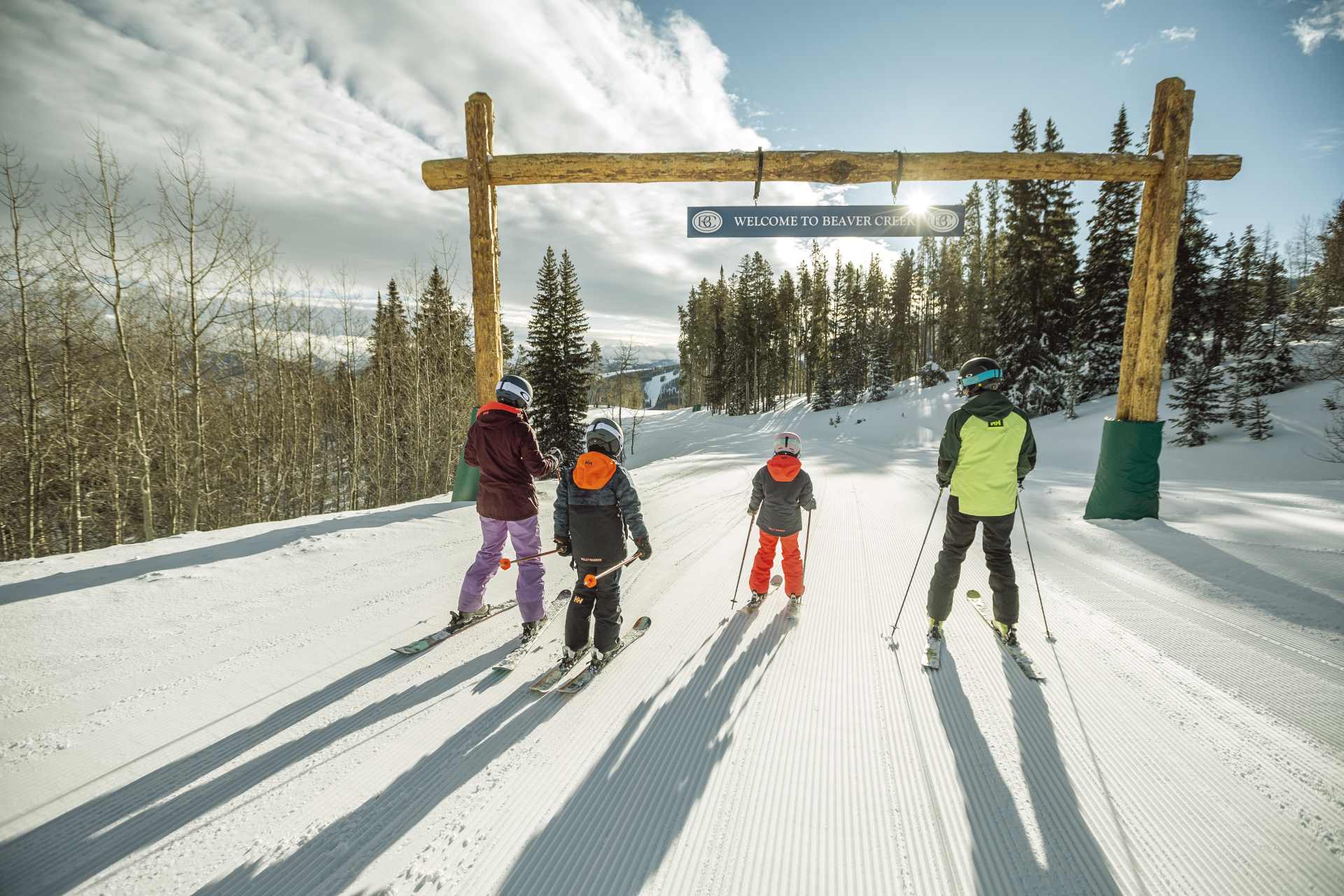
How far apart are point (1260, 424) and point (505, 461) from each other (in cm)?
1813

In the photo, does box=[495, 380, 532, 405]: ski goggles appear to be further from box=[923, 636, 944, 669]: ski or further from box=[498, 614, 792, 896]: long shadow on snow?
box=[923, 636, 944, 669]: ski

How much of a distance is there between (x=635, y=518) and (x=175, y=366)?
18.6m

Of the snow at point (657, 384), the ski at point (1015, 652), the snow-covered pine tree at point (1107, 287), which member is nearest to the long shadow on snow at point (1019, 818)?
the ski at point (1015, 652)

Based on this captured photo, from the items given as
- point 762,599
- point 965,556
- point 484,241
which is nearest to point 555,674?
point 762,599

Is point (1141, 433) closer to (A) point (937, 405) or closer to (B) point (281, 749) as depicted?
(B) point (281, 749)

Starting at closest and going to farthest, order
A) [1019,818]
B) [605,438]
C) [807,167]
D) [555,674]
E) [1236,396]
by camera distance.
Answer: [1019,818] → [555,674] → [605,438] → [807,167] → [1236,396]

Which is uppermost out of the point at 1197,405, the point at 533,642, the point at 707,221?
the point at 707,221

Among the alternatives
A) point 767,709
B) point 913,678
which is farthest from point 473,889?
point 913,678

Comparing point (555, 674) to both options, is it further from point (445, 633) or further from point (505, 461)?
point (505, 461)

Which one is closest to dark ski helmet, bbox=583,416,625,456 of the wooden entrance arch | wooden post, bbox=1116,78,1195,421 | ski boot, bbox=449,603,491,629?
ski boot, bbox=449,603,491,629

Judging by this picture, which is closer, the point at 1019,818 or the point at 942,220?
the point at 1019,818

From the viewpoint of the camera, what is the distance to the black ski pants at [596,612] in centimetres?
345

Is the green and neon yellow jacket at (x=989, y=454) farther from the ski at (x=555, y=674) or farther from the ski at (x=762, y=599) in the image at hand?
the ski at (x=555, y=674)

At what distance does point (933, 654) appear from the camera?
11.5 ft
